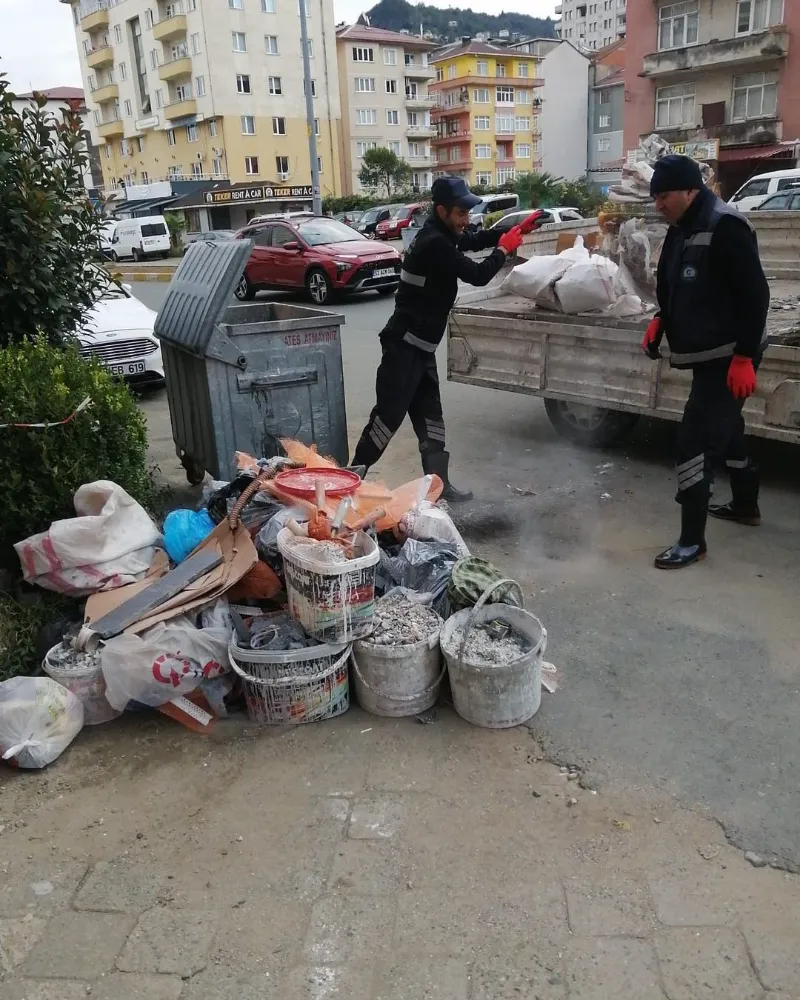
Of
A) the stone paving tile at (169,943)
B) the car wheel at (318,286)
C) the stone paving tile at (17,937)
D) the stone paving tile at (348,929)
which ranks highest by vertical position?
the car wheel at (318,286)

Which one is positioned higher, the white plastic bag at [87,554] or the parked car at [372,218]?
the parked car at [372,218]

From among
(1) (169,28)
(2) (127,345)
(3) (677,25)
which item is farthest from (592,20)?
(2) (127,345)

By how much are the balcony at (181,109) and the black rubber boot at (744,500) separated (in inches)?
2286

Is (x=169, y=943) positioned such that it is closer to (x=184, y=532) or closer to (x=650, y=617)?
(x=184, y=532)

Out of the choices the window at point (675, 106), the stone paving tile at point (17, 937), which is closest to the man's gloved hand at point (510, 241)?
the stone paving tile at point (17, 937)

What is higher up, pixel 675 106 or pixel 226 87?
pixel 226 87

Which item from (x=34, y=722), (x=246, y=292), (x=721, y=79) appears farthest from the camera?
(x=721, y=79)

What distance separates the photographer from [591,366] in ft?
18.7

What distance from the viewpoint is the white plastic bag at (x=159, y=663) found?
313 centimetres

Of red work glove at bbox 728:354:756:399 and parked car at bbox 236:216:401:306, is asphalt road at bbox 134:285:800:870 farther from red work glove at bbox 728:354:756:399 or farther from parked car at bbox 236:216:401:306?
parked car at bbox 236:216:401:306

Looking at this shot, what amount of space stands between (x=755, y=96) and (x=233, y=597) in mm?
41094

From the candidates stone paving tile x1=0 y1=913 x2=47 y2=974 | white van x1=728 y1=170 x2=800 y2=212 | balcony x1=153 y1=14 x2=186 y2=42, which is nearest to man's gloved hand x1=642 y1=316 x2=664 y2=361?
stone paving tile x1=0 y1=913 x2=47 y2=974

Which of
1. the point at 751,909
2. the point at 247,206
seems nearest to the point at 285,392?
the point at 751,909

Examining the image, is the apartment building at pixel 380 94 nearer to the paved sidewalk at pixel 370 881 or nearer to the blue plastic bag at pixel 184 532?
the blue plastic bag at pixel 184 532
